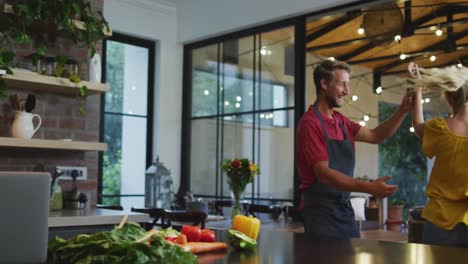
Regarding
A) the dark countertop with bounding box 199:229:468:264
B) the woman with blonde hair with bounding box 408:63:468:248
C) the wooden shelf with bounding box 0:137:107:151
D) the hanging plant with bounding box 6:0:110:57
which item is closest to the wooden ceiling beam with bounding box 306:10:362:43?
the hanging plant with bounding box 6:0:110:57

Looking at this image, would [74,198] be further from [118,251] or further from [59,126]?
[118,251]

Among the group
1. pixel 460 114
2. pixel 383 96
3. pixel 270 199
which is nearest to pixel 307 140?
pixel 460 114

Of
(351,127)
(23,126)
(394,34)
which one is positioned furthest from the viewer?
(394,34)

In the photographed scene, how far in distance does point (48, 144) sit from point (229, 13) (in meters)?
3.36

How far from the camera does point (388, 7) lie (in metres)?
6.07

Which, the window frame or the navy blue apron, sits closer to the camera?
the navy blue apron

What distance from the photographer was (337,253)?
1.63 m

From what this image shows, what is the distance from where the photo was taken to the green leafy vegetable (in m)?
1.15

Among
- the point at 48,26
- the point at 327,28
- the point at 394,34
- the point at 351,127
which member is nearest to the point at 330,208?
the point at 351,127

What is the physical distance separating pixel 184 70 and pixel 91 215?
4.05 m

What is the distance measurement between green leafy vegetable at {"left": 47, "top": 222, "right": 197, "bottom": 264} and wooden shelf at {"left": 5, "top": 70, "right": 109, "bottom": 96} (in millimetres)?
2411

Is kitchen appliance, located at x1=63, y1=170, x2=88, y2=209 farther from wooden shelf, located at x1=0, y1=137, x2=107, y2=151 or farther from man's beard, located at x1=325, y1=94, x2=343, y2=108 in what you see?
man's beard, located at x1=325, y1=94, x2=343, y2=108

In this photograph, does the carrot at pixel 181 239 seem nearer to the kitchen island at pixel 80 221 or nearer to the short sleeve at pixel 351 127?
the short sleeve at pixel 351 127

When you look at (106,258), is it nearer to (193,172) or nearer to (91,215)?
(91,215)
